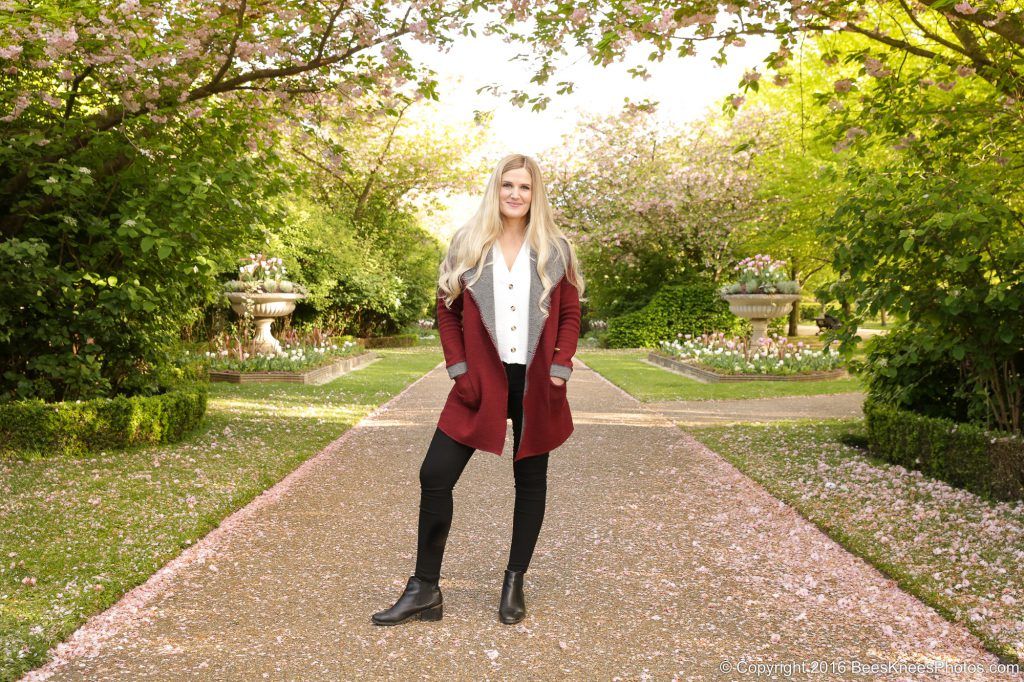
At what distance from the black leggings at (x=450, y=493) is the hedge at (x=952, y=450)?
364 centimetres

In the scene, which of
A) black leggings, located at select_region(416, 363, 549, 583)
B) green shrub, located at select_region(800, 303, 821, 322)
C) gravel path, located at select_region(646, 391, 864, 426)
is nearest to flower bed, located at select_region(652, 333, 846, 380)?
gravel path, located at select_region(646, 391, 864, 426)

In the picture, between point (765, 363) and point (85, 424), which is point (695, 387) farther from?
point (85, 424)

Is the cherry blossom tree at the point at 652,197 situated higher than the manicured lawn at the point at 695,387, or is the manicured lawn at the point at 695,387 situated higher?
the cherry blossom tree at the point at 652,197

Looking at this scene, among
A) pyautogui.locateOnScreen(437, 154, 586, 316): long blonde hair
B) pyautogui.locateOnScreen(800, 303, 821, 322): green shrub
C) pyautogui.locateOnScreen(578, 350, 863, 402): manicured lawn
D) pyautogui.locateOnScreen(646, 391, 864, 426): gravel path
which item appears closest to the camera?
pyautogui.locateOnScreen(437, 154, 586, 316): long blonde hair

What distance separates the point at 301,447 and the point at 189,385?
197 cm

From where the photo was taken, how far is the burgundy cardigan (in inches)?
131

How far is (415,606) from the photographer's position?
3373 millimetres

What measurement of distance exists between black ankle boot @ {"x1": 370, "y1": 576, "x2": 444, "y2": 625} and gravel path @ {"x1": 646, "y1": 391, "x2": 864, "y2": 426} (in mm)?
6149

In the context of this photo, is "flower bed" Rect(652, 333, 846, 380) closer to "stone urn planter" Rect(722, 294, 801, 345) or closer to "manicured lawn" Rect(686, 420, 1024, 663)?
"stone urn planter" Rect(722, 294, 801, 345)

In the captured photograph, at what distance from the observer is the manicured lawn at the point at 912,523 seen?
3.60 meters

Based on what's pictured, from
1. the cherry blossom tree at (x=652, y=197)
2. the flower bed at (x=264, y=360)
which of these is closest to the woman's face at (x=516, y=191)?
the flower bed at (x=264, y=360)

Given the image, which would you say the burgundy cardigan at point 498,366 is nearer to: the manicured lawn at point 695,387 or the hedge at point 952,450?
the hedge at point 952,450

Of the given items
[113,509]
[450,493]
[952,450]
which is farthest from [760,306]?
[450,493]

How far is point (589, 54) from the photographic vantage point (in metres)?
7.66
